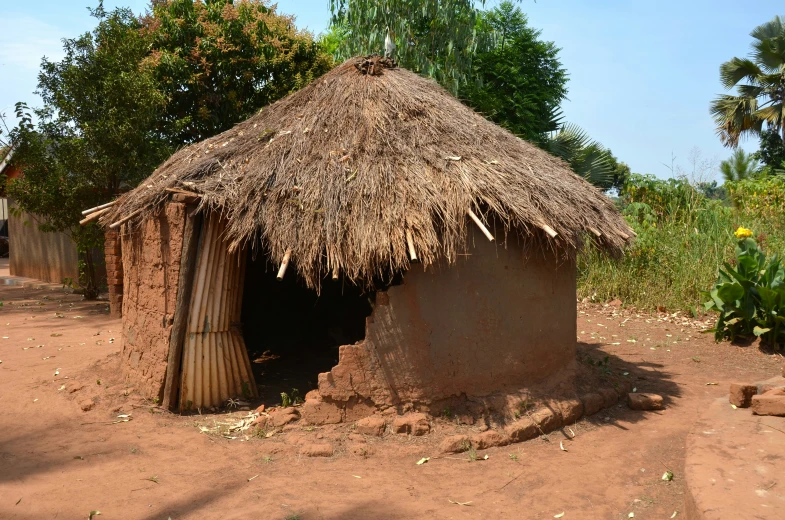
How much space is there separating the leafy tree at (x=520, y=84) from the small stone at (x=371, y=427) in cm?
950

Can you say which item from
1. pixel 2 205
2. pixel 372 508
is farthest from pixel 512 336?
pixel 2 205

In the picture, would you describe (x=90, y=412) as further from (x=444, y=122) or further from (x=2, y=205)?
(x=2, y=205)

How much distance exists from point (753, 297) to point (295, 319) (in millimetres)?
5439

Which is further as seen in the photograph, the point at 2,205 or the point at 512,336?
the point at 2,205

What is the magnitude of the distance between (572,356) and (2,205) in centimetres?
2422

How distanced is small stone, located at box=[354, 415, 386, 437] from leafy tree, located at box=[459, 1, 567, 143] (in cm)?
950

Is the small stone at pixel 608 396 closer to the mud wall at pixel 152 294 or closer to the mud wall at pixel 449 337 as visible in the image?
the mud wall at pixel 449 337

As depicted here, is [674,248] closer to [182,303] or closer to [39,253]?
[182,303]

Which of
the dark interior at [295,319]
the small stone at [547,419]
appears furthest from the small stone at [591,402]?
the dark interior at [295,319]

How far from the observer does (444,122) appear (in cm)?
635

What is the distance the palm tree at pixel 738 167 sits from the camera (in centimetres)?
1692

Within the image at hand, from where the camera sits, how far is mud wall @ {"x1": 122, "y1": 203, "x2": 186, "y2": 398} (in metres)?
6.00

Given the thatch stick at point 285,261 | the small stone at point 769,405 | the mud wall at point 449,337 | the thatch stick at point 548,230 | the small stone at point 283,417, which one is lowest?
the small stone at point 283,417

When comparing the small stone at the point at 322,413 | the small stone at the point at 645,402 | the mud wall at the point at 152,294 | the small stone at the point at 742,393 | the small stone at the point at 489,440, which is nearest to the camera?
the small stone at the point at 742,393
